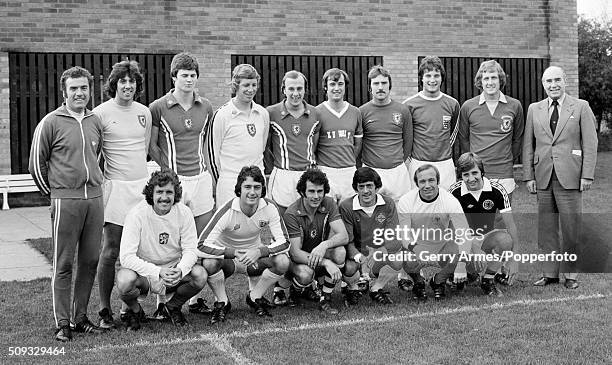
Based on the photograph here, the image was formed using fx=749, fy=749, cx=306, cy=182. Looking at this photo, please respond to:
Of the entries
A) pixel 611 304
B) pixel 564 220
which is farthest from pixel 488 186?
pixel 611 304

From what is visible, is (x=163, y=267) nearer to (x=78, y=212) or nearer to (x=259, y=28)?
(x=78, y=212)

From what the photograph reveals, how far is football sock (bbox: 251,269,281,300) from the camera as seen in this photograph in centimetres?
645

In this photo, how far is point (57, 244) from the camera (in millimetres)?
5645

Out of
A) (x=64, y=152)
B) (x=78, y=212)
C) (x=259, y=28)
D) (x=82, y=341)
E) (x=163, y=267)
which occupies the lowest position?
(x=82, y=341)

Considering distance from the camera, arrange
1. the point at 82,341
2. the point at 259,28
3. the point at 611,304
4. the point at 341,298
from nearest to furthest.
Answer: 1. the point at 82,341
2. the point at 611,304
3. the point at 341,298
4. the point at 259,28

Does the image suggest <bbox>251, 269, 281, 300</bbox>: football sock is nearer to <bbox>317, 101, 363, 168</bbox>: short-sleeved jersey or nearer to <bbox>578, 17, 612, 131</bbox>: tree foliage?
<bbox>317, 101, 363, 168</bbox>: short-sleeved jersey

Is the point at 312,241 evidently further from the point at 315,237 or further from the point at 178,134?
the point at 178,134

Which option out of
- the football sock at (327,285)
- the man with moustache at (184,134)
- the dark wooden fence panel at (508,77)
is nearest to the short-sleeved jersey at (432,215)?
the football sock at (327,285)

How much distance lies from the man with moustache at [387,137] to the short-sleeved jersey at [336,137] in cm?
27

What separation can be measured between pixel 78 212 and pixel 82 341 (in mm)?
960

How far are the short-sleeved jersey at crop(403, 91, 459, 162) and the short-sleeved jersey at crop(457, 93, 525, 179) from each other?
245 mm

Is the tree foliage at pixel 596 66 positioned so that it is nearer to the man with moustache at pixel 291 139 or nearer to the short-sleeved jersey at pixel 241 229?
the man with moustache at pixel 291 139

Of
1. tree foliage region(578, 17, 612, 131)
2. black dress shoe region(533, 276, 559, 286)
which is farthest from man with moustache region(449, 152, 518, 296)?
tree foliage region(578, 17, 612, 131)

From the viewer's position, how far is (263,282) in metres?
6.48
